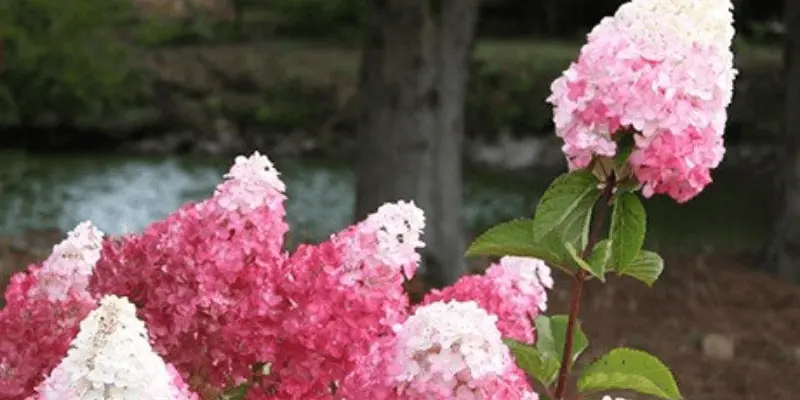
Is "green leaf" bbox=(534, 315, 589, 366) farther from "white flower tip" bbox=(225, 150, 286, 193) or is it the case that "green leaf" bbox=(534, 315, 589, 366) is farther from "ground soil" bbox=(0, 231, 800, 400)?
"ground soil" bbox=(0, 231, 800, 400)

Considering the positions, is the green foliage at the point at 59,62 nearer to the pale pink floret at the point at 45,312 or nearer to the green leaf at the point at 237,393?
the pale pink floret at the point at 45,312

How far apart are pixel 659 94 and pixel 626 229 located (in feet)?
0.72

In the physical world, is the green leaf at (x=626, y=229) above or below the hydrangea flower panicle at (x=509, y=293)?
above

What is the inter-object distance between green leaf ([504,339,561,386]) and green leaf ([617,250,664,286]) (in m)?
0.19

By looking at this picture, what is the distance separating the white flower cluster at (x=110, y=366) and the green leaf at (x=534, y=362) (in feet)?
2.28

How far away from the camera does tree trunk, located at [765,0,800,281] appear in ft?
24.5

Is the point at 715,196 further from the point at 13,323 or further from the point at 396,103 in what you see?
the point at 13,323

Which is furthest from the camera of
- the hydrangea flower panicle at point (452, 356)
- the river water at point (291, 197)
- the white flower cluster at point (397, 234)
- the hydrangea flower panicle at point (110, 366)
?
the river water at point (291, 197)

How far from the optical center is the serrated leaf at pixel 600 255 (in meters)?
2.15

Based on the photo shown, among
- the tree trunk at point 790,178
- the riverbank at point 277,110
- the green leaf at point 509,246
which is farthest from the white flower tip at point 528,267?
the riverbank at point 277,110

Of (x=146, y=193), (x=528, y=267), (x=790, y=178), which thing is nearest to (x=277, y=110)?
(x=146, y=193)

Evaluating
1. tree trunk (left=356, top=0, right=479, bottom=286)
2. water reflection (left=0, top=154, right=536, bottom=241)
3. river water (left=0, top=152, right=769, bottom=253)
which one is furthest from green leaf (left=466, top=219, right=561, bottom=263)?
water reflection (left=0, top=154, right=536, bottom=241)

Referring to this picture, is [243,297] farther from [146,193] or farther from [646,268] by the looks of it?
[146,193]

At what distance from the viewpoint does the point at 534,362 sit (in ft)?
7.54
